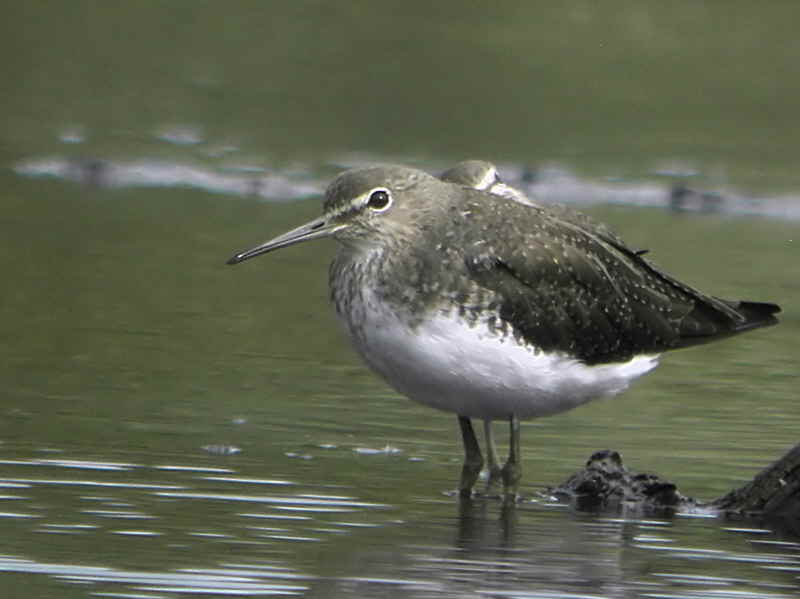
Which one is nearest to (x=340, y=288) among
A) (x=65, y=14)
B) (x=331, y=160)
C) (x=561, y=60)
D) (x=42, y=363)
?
(x=42, y=363)

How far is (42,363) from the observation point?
44.8ft

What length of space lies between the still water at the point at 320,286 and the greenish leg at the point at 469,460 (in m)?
0.11

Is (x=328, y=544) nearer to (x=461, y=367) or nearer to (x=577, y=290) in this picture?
(x=461, y=367)

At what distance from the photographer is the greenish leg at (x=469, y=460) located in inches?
435

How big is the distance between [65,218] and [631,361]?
9.31 metres

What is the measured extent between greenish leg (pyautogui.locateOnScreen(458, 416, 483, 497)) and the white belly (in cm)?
32

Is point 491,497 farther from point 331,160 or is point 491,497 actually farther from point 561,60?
point 561,60

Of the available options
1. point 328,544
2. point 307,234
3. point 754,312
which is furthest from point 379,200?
point 754,312

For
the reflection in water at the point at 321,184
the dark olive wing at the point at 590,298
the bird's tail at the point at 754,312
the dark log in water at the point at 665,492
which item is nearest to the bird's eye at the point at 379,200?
the dark olive wing at the point at 590,298

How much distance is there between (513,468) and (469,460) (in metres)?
0.29

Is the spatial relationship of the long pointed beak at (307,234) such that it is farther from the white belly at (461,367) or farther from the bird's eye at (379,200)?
the white belly at (461,367)

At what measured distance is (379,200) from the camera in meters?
10.9

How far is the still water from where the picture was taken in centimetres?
952

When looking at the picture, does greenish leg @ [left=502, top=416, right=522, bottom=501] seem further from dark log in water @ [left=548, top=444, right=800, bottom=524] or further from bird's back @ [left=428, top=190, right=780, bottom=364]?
bird's back @ [left=428, top=190, right=780, bottom=364]
